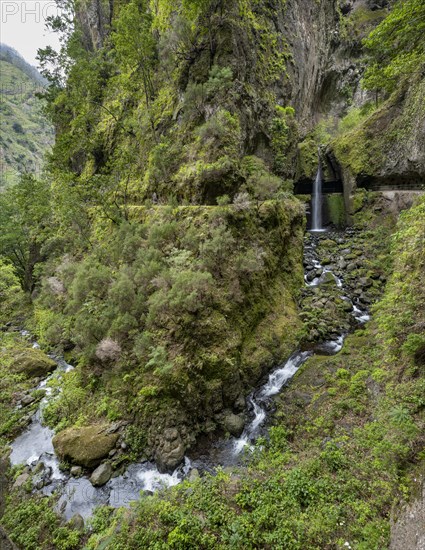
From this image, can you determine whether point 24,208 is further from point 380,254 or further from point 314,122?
point 314,122

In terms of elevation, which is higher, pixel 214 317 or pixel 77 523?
pixel 214 317

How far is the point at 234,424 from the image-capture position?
8.16m

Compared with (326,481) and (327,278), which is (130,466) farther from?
(327,278)

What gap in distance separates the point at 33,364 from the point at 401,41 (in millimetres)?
28969

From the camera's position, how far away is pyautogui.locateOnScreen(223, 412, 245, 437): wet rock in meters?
8.11

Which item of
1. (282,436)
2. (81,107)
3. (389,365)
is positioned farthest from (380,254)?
(81,107)

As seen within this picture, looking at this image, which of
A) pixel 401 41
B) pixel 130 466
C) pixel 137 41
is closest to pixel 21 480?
pixel 130 466

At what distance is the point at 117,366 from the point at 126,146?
15230 mm

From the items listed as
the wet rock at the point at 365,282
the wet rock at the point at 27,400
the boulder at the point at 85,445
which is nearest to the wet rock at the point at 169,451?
the boulder at the point at 85,445

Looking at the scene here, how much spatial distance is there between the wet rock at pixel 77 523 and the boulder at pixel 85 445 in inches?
49.0

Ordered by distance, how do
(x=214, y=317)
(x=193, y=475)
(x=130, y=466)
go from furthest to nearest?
(x=214, y=317)
(x=130, y=466)
(x=193, y=475)

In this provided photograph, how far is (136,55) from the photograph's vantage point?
1567 cm

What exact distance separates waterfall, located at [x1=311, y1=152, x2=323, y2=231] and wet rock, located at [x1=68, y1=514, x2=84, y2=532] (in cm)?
2406

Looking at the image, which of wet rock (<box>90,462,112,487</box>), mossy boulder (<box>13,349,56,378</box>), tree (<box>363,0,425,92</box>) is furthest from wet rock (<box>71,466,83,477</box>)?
tree (<box>363,0,425,92</box>)
